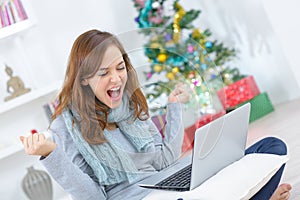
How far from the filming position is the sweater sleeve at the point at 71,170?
1659 mm

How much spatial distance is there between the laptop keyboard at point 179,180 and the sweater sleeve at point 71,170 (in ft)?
0.78

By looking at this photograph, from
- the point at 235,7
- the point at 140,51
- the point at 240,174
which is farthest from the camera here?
the point at 235,7

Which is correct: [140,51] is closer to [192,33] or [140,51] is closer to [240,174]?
[240,174]

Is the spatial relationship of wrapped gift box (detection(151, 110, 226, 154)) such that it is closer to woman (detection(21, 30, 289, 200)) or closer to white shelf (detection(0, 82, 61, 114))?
woman (detection(21, 30, 289, 200))

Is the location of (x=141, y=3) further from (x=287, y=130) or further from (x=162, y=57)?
(x=162, y=57)

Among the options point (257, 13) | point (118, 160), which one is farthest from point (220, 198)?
point (257, 13)

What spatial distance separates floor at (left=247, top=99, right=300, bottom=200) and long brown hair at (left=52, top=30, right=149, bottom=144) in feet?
3.03

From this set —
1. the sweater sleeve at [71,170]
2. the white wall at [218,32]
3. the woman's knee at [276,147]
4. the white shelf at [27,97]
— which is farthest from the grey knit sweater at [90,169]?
the white wall at [218,32]

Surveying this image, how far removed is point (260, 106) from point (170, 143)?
2.91 m

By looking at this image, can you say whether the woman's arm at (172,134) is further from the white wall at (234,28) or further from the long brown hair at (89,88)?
the white wall at (234,28)

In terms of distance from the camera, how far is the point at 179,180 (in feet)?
5.18

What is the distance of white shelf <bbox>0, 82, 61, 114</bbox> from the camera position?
376cm

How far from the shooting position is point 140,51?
4.98 feet

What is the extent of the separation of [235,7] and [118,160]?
320cm
